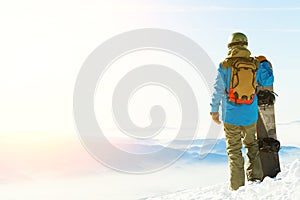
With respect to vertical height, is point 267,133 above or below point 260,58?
below

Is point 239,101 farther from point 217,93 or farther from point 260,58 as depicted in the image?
point 260,58

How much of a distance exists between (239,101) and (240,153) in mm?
877

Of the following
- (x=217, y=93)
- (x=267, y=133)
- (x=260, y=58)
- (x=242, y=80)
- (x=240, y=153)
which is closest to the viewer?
(x=242, y=80)

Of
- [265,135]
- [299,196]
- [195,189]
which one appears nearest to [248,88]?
[265,135]

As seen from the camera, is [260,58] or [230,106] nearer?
[230,106]

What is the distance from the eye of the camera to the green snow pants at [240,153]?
20.7 feet

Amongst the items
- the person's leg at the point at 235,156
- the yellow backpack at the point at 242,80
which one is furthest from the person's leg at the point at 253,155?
the yellow backpack at the point at 242,80

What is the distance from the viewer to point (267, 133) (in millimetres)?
6797

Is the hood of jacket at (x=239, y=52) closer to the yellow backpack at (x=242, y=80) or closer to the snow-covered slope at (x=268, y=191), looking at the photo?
the yellow backpack at (x=242, y=80)

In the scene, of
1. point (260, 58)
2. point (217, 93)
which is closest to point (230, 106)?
point (217, 93)

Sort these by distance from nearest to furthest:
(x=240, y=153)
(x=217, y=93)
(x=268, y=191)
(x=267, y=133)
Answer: (x=268, y=191)
(x=217, y=93)
(x=240, y=153)
(x=267, y=133)

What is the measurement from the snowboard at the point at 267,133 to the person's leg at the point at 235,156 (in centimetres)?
57

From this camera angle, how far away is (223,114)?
252 inches

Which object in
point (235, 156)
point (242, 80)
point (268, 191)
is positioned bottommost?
point (268, 191)
